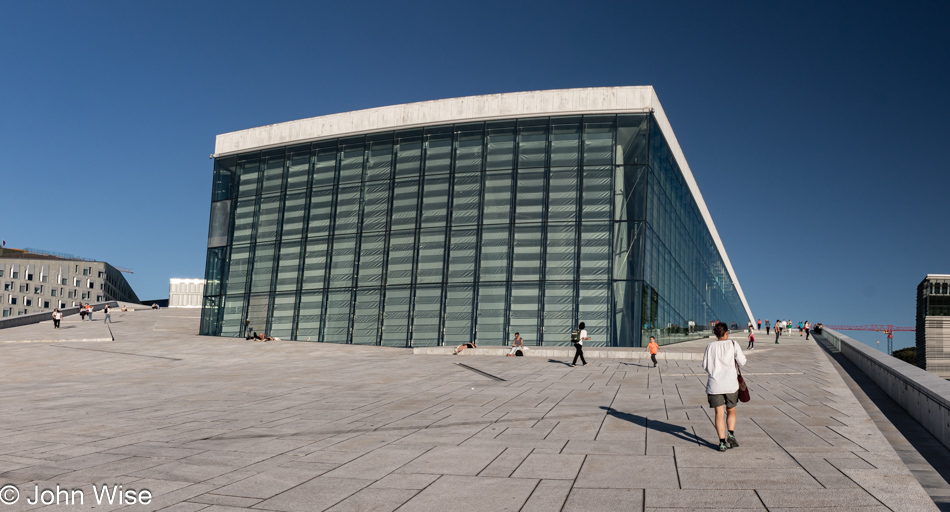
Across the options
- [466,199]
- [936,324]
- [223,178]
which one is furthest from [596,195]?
[936,324]

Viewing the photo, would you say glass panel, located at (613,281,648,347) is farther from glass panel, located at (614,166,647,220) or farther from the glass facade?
glass panel, located at (614,166,647,220)

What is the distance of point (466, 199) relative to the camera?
3769cm

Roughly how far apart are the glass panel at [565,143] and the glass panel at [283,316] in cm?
1772

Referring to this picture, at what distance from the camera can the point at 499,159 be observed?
37.5m

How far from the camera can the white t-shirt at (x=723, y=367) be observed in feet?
29.5

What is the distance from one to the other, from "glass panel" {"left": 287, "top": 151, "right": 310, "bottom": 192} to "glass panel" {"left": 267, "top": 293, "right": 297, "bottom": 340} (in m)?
6.90

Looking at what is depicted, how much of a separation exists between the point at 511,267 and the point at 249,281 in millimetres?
17612

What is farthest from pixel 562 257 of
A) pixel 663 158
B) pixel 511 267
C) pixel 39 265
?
pixel 39 265

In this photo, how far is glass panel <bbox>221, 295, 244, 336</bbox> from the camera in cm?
4238

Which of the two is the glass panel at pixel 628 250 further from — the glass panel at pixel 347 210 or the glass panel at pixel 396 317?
the glass panel at pixel 347 210

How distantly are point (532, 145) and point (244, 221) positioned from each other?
64.4ft

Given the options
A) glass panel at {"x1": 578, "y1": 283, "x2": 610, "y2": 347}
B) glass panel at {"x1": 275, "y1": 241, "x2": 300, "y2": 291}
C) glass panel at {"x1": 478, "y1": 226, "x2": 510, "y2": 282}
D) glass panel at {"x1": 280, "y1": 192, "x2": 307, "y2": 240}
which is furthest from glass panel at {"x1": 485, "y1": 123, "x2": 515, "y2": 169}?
glass panel at {"x1": 275, "y1": 241, "x2": 300, "y2": 291}

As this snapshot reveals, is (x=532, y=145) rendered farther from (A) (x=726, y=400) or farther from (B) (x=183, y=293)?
(B) (x=183, y=293)

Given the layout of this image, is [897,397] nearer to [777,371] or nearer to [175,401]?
[777,371]
